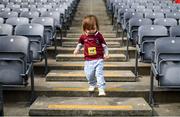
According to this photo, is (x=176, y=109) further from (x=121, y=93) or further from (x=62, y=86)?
(x=62, y=86)

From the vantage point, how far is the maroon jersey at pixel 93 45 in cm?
517

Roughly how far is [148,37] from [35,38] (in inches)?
74.0

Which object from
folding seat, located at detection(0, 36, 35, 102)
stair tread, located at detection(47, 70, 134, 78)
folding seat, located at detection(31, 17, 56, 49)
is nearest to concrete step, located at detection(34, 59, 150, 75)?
stair tread, located at detection(47, 70, 134, 78)

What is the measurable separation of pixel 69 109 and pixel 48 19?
3245 millimetres

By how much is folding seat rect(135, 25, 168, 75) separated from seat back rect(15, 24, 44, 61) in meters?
1.60

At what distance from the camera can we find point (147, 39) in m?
6.54

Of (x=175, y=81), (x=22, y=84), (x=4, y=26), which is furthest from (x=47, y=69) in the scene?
(x=175, y=81)

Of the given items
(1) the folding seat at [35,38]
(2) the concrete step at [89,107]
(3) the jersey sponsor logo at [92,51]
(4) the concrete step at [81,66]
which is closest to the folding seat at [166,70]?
(2) the concrete step at [89,107]

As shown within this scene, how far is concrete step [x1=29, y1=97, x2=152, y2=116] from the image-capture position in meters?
4.75

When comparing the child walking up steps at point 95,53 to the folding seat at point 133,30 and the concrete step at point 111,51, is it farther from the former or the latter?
the concrete step at point 111,51

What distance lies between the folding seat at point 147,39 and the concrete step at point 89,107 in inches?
52.5

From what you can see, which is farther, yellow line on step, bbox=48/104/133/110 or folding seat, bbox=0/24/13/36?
folding seat, bbox=0/24/13/36

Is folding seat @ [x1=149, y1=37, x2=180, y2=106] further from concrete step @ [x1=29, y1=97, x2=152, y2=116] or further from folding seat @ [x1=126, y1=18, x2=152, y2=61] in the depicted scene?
folding seat @ [x1=126, y1=18, x2=152, y2=61]

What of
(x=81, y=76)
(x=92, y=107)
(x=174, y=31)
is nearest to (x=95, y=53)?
(x=92, y=107)
